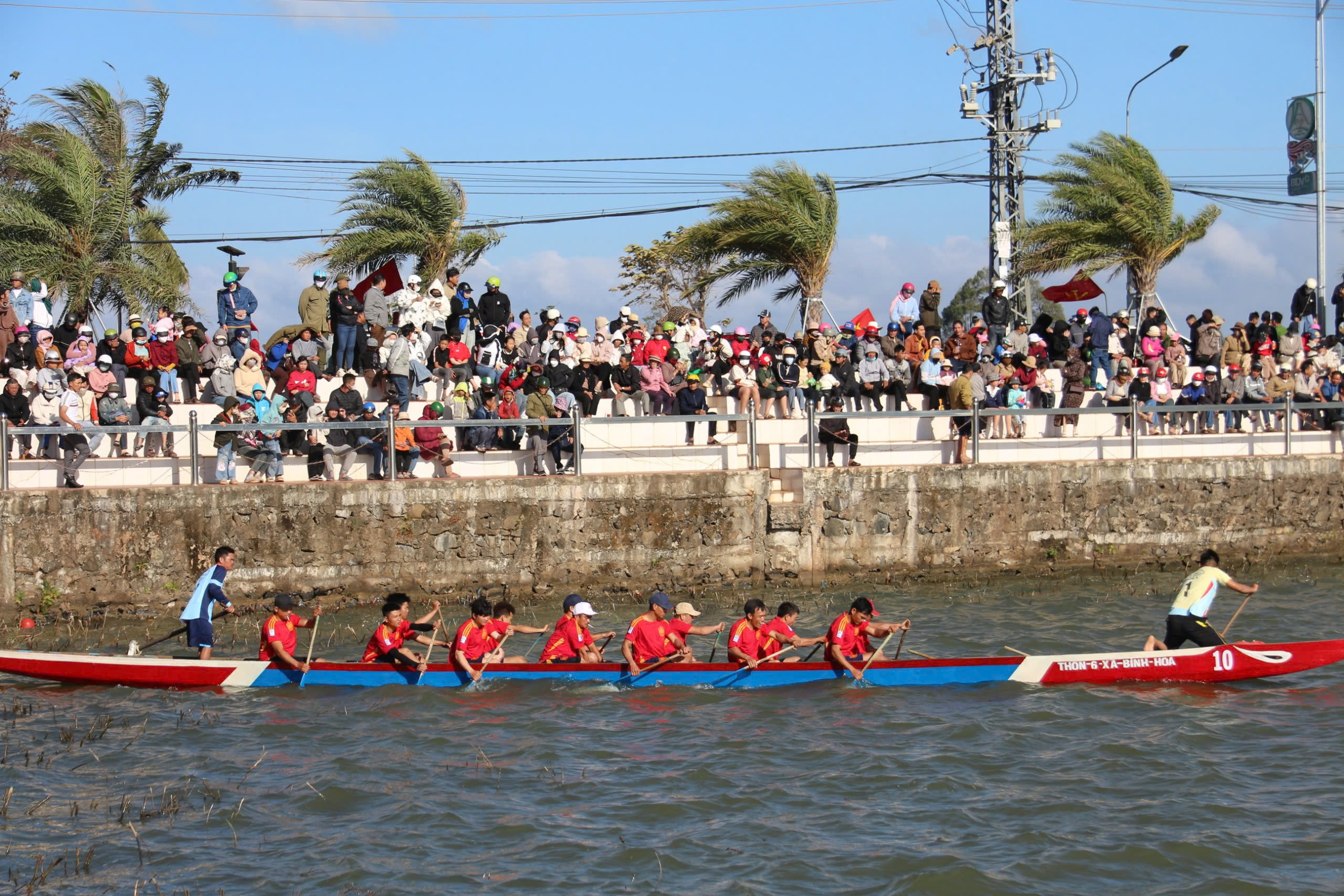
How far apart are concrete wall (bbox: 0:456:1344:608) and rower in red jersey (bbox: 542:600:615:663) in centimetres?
364

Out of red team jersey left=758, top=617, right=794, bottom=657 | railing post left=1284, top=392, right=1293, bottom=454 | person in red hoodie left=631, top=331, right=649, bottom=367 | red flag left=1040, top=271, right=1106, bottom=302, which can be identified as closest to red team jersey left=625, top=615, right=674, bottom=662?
red team jersey left=758, top=617, right=794, bottom=657

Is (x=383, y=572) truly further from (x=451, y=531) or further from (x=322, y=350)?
(x=322, y=350)

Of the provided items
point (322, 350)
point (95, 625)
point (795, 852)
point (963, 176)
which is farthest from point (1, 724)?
point (963, 176)

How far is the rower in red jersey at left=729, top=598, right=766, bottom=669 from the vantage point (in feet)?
47.5

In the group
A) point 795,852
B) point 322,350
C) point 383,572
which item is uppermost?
point 322,350

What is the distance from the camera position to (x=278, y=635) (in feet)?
48.4

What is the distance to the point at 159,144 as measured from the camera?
85.7 feet

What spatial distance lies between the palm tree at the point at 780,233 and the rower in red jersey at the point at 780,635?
39.3ft

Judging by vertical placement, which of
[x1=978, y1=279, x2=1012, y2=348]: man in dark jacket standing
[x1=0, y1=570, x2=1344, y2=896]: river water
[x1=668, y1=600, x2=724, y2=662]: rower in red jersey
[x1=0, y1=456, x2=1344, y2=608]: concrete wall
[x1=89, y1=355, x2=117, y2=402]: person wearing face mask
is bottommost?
[x1=0, y1=570, x2=1344, y2=896]: river water

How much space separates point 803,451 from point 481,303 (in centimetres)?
619

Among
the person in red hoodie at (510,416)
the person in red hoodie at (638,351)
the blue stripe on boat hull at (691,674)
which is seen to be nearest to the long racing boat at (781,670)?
the blue stripe on boat hull at (691,674)

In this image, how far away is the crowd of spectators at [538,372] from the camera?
60.7ft

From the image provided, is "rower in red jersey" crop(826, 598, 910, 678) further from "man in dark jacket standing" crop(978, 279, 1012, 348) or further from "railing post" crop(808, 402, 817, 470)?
"man in dark jacket standing" crop(978, 279, 1012, 348)

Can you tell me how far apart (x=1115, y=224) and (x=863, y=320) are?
22.6 feet
